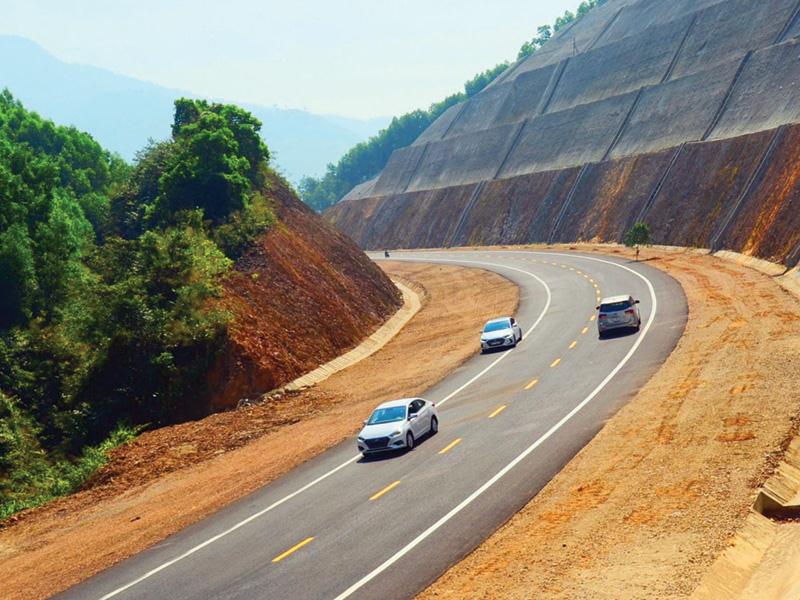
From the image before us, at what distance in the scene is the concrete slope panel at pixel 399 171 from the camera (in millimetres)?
146125

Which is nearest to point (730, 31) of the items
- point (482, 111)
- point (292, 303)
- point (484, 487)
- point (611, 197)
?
point (611, 197)

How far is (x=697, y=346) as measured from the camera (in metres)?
33.4

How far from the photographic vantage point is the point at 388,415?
1055 inches

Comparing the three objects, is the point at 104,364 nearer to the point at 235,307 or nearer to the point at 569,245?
the point at 235,307

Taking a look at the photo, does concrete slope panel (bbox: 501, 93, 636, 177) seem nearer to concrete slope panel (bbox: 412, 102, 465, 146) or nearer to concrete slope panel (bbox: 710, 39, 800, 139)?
concrete slope panel (bbox: 710, 39, 800, 139)

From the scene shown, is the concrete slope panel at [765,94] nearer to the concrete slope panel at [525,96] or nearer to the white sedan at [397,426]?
the concrete slope panel at [525,96]

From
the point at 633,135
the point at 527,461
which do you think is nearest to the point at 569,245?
the point at 633,135

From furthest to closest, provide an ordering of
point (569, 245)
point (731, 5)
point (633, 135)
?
point (731, 5)
point (633, 135)
point (569, 245)

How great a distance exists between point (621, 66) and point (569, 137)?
16377mm

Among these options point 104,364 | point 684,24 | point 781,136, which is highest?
point 684,24

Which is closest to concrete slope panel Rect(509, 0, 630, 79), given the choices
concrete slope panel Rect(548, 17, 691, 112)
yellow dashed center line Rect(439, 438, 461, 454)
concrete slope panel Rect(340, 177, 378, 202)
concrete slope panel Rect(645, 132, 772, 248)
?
concrete slope panel Rect(548, 17, 691, 112)

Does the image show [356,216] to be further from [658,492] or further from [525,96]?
[658,492]

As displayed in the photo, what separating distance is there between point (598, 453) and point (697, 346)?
529 inches

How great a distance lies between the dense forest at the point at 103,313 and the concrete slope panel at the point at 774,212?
32.4m
